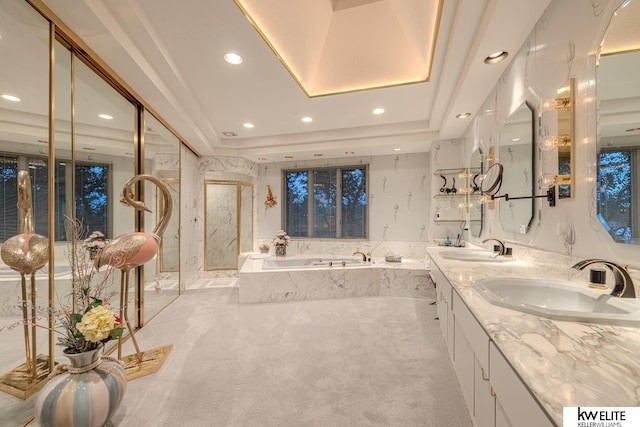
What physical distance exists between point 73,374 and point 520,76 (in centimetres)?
343

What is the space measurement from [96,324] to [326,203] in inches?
174

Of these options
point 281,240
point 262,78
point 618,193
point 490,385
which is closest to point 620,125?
point 618,193

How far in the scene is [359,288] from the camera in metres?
3.93

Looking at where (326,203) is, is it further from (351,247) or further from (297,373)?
(297,373)

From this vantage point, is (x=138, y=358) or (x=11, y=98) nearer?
(x=11, y=98)

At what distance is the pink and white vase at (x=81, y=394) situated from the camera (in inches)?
48.6

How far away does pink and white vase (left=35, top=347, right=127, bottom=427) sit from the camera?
48.6 inches

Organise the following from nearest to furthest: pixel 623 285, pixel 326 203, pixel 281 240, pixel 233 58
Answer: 1. pixel 623 285
2. pixel 233 58
3. pixel 281 240
4. pixel 326 203

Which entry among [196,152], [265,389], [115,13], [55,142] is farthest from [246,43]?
[196,152]

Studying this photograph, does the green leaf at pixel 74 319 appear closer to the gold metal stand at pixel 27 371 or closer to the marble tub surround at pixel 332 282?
the gold metal stand at pixel 27 371

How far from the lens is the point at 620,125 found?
108cm

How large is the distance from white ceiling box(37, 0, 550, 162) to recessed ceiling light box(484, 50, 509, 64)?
→ 49mm

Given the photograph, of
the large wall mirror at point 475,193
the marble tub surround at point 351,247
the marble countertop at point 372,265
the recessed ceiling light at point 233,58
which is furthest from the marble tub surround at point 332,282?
the recessed ceiling light at point 233,58

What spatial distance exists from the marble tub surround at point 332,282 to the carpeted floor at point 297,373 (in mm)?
457
